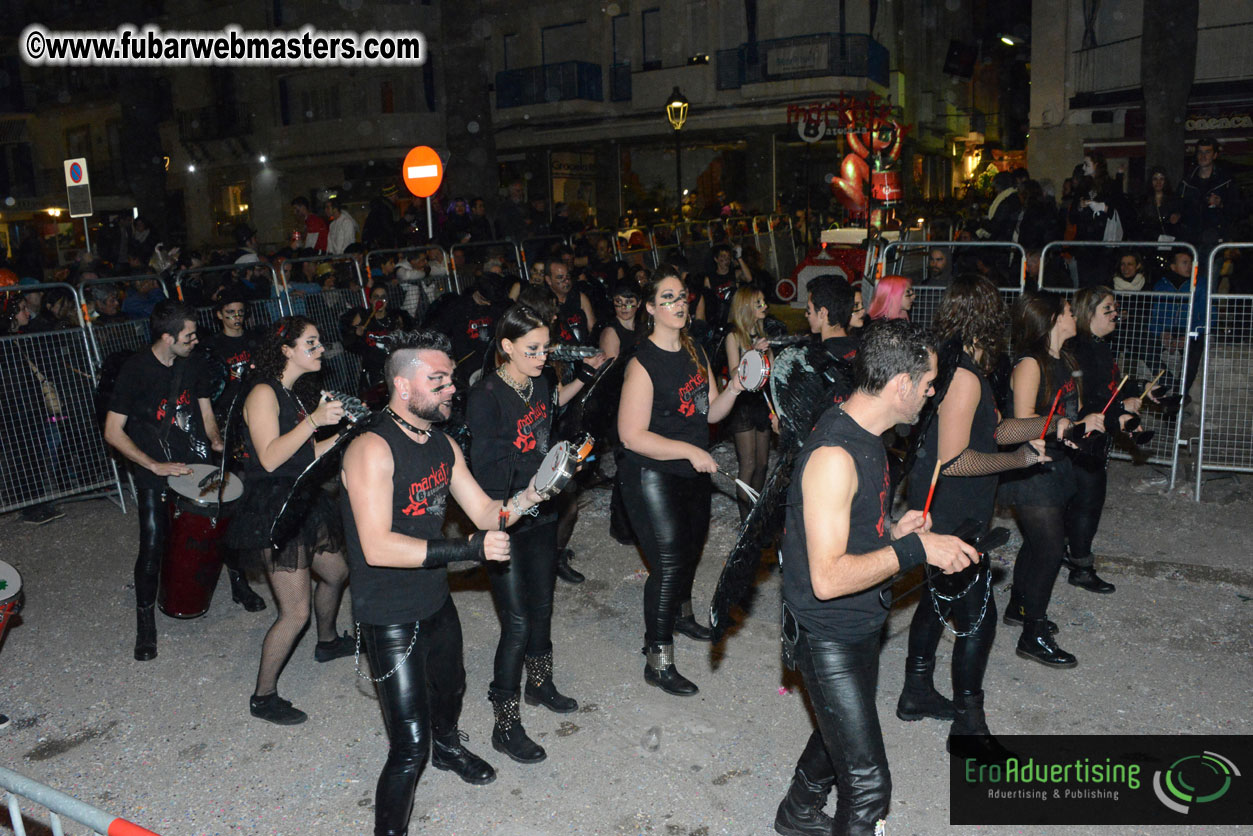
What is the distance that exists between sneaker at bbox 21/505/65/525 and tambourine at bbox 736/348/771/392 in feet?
22.2

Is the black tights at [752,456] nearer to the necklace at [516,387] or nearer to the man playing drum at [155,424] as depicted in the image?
the necklace at [516,387]

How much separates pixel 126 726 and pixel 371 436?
2.67 m

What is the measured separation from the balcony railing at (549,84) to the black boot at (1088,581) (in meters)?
28.4

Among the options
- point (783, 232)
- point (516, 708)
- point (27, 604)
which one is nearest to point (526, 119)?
point (783, 232)

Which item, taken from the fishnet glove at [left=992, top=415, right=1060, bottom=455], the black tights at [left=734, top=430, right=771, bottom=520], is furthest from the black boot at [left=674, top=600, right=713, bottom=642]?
the fishnet glove at [left=992, top=415, right=1060, bottom=455]

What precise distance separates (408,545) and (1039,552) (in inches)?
127

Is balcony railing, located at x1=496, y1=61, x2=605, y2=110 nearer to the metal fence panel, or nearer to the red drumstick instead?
the metal fence panel

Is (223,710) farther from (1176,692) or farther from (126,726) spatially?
(1176,692)

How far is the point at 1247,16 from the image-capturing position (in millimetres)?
18969

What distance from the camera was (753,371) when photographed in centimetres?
460

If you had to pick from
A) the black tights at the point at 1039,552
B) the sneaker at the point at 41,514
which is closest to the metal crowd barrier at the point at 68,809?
the black tights at the point at 1039,552

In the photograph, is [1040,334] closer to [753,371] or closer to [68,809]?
[753,371]

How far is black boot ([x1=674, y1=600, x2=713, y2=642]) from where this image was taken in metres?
5.65

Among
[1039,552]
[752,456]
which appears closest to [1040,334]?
[1039,552]
